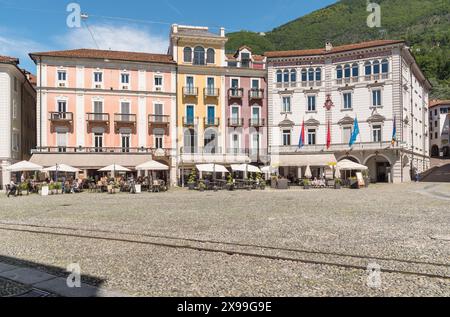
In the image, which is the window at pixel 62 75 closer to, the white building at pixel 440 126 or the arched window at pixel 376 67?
the arched window at pixel 376 67

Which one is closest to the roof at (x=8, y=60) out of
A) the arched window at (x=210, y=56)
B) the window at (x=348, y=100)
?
the arched window at (x=210, y=56)

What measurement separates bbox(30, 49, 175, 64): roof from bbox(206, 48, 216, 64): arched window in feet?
13.2

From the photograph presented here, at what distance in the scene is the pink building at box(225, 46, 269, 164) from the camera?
41500 millimetres

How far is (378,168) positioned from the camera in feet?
136

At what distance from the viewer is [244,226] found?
433 inches

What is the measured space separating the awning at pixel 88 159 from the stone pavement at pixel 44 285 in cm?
3001

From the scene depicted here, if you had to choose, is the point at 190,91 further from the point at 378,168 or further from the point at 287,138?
the point at 378,168

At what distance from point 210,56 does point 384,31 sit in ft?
82.5

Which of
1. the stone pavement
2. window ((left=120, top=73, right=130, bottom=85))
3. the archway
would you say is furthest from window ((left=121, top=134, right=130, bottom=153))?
the stone pavement

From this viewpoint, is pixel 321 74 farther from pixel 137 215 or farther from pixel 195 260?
pixel 195 260

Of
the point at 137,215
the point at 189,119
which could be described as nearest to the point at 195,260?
the point at 137,215

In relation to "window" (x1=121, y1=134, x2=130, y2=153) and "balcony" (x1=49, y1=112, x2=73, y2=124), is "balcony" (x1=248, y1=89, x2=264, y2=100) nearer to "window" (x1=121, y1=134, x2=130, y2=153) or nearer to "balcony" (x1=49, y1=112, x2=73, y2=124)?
"window" (x1=121, y1=134, x2=130, y2=153)

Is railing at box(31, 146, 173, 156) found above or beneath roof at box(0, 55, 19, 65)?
beneath

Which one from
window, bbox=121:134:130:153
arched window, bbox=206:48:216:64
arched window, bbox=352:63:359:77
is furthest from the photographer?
arched window, bbox=206:48:216:64
